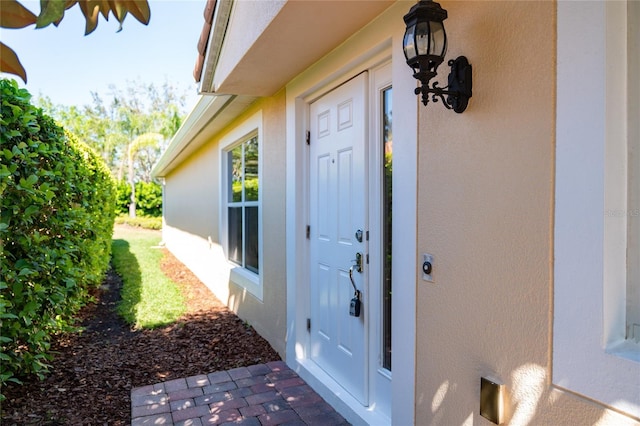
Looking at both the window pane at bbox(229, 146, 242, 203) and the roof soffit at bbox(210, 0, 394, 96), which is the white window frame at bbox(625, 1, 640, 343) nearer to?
the roof soffit at bbox(210, 0, 394, 96)

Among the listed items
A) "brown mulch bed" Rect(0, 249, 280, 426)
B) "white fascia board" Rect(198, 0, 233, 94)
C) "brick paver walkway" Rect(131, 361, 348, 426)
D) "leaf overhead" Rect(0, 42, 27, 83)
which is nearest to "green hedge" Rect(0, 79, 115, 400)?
"brown mulch bed" Rect(0, 249, 280, 426)

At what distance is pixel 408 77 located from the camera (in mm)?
2461

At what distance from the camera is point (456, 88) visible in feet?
6.79

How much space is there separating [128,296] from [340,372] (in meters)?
5.17

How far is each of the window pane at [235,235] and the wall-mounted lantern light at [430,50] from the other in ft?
15.9

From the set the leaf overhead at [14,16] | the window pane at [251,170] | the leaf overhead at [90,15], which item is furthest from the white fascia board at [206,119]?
the leaf overhead at [14,16]

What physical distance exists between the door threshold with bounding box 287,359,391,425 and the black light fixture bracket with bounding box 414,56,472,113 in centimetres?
212

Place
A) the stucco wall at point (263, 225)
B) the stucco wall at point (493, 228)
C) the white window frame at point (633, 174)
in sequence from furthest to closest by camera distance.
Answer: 1. the stucco wall at point (263, 225)
2. the stucco wall at point (493, 228)
3. the white window frame at point (633, 174)

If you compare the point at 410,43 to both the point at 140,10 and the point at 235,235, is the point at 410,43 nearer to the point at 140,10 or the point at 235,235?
the point at 140,10

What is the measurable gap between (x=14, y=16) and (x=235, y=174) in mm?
6024

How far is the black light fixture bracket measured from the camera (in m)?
2.04

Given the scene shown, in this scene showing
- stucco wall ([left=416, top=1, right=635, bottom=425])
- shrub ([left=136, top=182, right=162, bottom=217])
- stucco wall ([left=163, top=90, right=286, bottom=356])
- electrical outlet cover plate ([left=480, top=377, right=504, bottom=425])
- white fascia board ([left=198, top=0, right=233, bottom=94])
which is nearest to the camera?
stucco wall ([left=416, top=1, right=635, bottom=425])

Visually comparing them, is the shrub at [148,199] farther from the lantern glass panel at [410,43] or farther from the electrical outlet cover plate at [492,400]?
the electrical outlet cover plate at [492,400]

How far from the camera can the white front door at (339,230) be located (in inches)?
127
